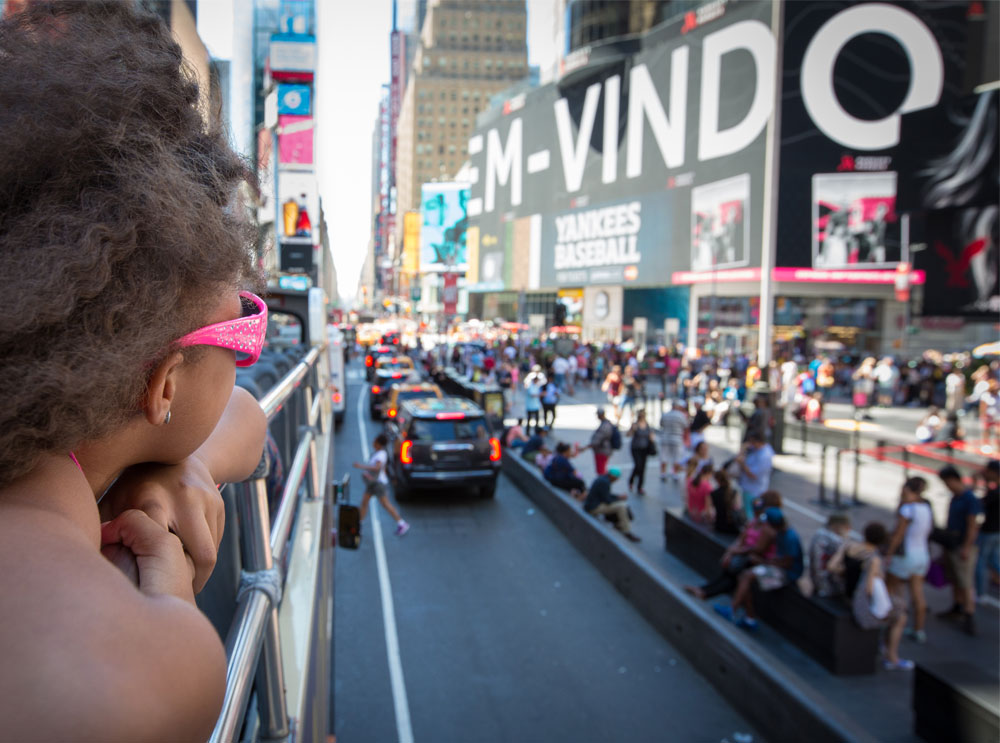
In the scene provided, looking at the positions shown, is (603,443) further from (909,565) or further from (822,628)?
(822,628)

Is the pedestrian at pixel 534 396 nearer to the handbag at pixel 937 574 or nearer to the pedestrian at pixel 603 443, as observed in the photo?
the pedestrian at pixel 603 443

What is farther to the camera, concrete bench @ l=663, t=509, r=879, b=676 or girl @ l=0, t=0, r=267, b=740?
concrete bench @ l=663, t=509, r=879, b=676

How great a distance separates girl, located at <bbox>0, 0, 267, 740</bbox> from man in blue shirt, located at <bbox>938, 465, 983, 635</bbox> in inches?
372

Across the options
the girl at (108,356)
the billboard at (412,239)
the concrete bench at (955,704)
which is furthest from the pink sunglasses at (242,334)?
the billboard at (412,239)

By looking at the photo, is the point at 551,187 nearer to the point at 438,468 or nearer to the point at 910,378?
the point at 910,378

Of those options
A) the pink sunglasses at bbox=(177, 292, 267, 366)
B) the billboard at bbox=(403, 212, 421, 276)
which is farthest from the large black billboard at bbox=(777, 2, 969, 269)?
the billboard at bbox=(403, 212, 421, 276)

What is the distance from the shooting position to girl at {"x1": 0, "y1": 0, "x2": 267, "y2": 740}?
1.94 feet

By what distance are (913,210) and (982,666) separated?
13735 millimetres

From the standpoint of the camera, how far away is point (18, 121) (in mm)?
801

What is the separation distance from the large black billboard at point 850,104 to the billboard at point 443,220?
63.9m

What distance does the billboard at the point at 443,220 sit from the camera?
343 feet

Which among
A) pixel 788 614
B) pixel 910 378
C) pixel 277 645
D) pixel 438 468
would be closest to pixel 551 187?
pixel 910 378

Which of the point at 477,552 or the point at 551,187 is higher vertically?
the point at 551,187

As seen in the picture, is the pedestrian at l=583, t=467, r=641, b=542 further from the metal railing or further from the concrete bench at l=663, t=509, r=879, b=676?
the metal railing
